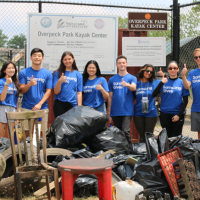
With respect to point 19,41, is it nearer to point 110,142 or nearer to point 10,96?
point 10,96

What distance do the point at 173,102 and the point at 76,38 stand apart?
94.7 inches

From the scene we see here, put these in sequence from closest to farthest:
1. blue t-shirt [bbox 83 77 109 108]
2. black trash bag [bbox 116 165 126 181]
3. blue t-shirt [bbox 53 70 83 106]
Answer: black trash bag [bbox 116 165 126 181]
blue t-shirt [bbox 53 70 83 106]
blue t-shirt [bbox 83 77 109 108]

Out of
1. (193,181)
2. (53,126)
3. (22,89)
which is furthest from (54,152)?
(193,181)

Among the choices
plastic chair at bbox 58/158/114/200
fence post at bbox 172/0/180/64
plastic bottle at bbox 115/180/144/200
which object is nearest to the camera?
plastic chair at bbox 58/158/114/200

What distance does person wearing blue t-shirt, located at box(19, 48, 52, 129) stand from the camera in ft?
14.0

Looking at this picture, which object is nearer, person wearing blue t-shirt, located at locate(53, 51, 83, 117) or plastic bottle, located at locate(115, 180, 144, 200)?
plastic bottle, located at locate(115, 180, 144, 200)

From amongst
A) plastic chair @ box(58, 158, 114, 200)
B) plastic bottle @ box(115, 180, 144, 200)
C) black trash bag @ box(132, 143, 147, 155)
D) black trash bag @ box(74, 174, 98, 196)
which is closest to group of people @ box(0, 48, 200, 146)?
black trash bag @ box(132, 143, 147, 155)

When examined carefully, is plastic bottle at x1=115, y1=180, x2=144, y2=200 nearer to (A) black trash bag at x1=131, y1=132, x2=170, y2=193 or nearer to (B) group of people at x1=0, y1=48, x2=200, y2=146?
(A) black trash bag at x1=131, y1=132, x2=170, y2=193

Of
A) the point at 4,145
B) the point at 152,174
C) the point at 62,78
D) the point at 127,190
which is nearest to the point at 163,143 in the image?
the point at 152,174

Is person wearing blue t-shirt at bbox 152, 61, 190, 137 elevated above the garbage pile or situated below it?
above

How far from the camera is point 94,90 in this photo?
4.51m

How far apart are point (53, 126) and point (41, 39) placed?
7.15ft

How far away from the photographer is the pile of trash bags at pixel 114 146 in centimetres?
300

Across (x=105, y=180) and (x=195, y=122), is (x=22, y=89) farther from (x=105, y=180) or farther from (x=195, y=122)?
(x=195, y=122)
